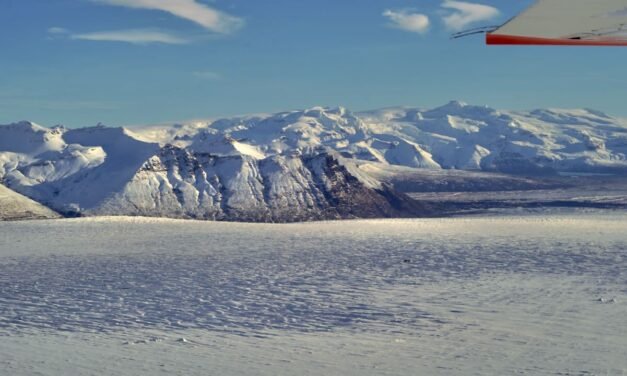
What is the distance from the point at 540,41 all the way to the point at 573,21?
64 centimetres

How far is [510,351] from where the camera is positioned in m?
28.9

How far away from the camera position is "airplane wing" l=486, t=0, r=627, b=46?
44.2ft

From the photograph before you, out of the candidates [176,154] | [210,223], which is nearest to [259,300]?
[210,223]

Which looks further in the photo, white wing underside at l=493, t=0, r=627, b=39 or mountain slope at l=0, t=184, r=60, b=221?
mountain slope at l=0, t=184, r=60, b=221

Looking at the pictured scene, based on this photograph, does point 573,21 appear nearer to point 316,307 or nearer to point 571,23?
point 571,23

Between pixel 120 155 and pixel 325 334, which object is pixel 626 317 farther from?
pixel 120 155

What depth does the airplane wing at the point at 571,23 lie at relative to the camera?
1348 centimetres

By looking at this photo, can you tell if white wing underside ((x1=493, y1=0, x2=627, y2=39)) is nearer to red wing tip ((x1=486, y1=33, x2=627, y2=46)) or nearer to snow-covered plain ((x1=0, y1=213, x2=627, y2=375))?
red wing tip ((x1=486, y1=33, x2=627, y2=46))

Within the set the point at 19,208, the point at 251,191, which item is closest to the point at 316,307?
the point at 19,208

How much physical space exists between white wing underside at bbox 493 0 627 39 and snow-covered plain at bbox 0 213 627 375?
1462 centimetres

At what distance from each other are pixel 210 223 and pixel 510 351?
227 feet

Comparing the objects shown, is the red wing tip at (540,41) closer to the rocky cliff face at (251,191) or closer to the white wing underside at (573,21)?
the white wing underside at (573,21)

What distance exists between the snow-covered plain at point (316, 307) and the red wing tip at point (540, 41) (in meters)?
14.2

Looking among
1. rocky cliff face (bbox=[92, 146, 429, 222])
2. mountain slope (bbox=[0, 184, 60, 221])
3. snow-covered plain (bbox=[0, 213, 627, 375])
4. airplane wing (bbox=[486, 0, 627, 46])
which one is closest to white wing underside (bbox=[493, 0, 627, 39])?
airplane wing (bbox=[486, 0, 627, 46])
